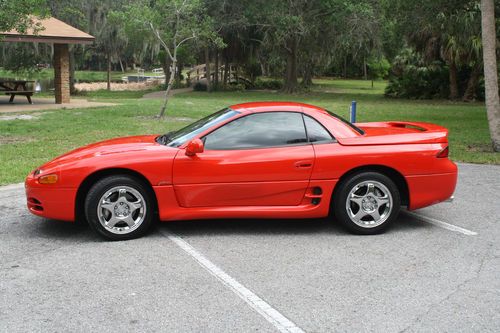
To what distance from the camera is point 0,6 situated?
12.0 metres

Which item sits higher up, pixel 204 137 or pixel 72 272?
pixel 204 137

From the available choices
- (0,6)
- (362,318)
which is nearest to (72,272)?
(362,318)

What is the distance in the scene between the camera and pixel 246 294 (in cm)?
434

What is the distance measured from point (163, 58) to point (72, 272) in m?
43.8

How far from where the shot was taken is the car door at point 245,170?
5672mm

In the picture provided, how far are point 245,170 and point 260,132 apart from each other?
0.50m

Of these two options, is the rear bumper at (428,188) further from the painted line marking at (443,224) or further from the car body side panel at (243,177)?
the car body side panel at (243,177)

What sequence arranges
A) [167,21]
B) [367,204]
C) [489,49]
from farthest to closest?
1. [167,21]
2. [489,49]
3. [367,204]

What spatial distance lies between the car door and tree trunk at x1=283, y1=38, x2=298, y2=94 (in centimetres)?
2994

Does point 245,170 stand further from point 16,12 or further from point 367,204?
point 16,12

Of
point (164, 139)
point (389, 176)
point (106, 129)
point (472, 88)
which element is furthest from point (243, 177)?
point (472, 88)

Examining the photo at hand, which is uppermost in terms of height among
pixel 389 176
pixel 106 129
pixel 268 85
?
pixel 268 85

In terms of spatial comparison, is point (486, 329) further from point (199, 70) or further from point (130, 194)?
point (199, 70)

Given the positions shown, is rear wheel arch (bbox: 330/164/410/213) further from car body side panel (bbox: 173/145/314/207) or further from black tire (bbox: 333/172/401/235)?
car body side panel (bbox: 173/145/314/207)
